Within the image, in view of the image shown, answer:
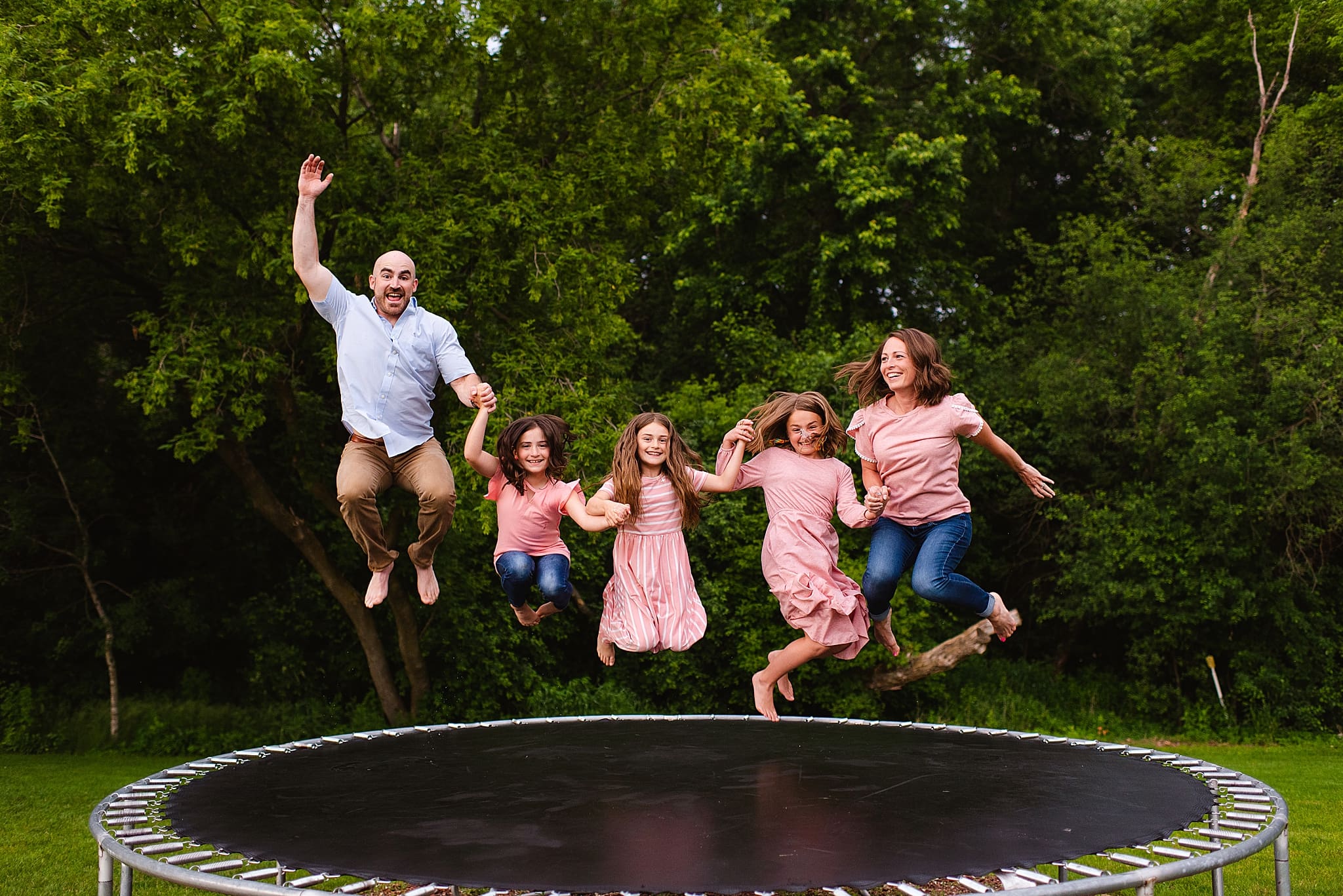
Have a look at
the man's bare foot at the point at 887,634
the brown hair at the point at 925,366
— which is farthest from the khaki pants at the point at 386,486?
the man's bare foot at the point at 887,634

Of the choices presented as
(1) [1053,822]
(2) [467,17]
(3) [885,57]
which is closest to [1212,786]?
(1) [1053,822]

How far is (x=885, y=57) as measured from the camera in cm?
1434

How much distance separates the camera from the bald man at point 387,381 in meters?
4.44

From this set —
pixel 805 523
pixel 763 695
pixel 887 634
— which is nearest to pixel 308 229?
pixel 805 523

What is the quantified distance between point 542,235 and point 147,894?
15.9 ft

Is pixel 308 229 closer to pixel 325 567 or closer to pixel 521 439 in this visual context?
pixel 521 439

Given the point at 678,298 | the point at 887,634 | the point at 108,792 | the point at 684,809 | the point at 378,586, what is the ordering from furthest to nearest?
the point at 678,298 → the point at 108,792 → the point at 887,634 → the point at 378,586 → the point at 684,809

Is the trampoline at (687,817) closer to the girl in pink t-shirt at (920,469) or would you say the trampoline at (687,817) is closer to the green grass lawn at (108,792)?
the girl in pink t-shirt at (920,469)

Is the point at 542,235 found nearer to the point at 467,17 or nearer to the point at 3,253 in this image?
the point at 467,17

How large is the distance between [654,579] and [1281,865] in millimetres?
2486

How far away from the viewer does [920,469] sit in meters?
4.64

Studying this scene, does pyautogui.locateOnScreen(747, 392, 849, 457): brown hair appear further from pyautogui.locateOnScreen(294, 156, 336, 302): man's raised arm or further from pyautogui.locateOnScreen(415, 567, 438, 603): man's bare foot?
pyautogui.locateOnScreen(294, 156, 336, 302): man's raised arm

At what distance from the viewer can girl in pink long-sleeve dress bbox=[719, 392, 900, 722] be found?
467cm

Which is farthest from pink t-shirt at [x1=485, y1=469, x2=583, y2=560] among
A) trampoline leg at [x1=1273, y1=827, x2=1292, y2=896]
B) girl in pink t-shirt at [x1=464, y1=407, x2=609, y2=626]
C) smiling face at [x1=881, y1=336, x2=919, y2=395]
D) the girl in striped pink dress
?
trampoline leg at [x1=1273, y1=827, x2=1292, y2=896]
